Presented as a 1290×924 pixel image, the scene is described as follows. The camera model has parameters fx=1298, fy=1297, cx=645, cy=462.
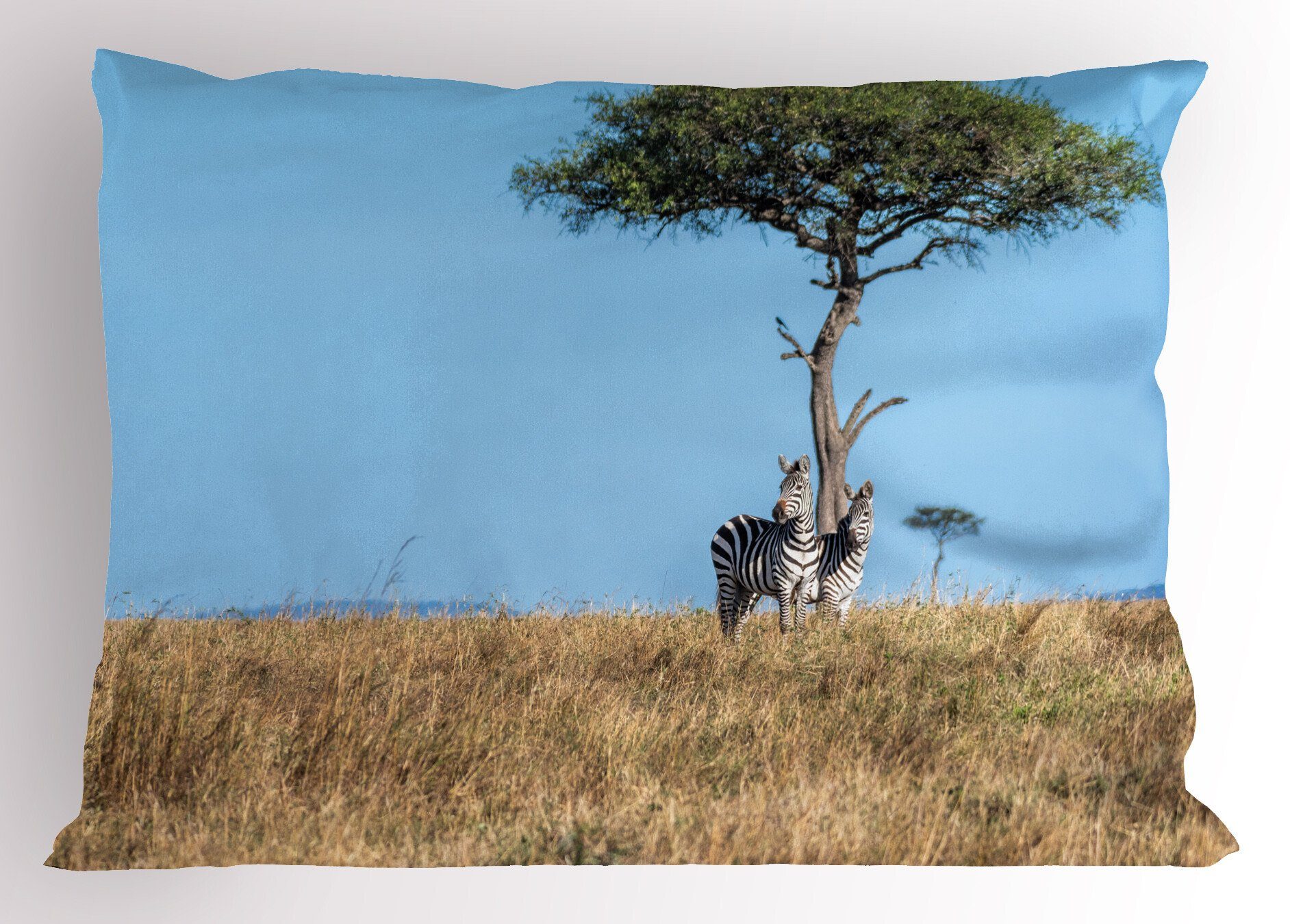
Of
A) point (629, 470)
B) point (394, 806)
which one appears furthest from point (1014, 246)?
point (394, 806)

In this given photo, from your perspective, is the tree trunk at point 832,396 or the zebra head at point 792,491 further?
the zebra head at point 792,491

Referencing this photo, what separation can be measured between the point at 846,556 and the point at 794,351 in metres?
0.84

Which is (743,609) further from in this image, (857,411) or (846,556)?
(857,411)

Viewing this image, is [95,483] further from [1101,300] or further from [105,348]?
[1101,300]

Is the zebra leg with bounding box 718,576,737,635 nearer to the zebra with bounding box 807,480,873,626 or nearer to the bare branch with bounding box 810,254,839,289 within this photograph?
the zebra with bounding box 807,480,873,626

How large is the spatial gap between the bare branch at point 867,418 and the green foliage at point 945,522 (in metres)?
0.37

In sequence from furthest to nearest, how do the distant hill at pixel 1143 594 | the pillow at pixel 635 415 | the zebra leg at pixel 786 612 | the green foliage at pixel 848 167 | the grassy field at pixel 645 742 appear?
the zebra leg at pixel 786 612 → the green foliage at pixel 848 167 → the distant hill at pixel 1143 594 → the pillow at pixel 635 415 → the grassy field at pixel 645 742

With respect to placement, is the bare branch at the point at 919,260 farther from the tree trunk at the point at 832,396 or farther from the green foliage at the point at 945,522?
the green foliage at the point at 945,522

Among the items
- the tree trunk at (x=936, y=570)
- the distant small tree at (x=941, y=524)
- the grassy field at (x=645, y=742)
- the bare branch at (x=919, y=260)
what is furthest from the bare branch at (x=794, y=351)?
the grassy field at (x=645, y=742)

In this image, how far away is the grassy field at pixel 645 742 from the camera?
4234mm

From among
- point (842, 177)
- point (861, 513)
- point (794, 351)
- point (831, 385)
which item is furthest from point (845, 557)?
point (842, 177)

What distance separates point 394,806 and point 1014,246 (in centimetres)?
306

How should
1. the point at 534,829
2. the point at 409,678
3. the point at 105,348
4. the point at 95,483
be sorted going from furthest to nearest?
1. the point at 95,483
2. the point at 105,348
3. the point at 409,678
4. the point at 534,829

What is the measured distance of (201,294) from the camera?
491cm
